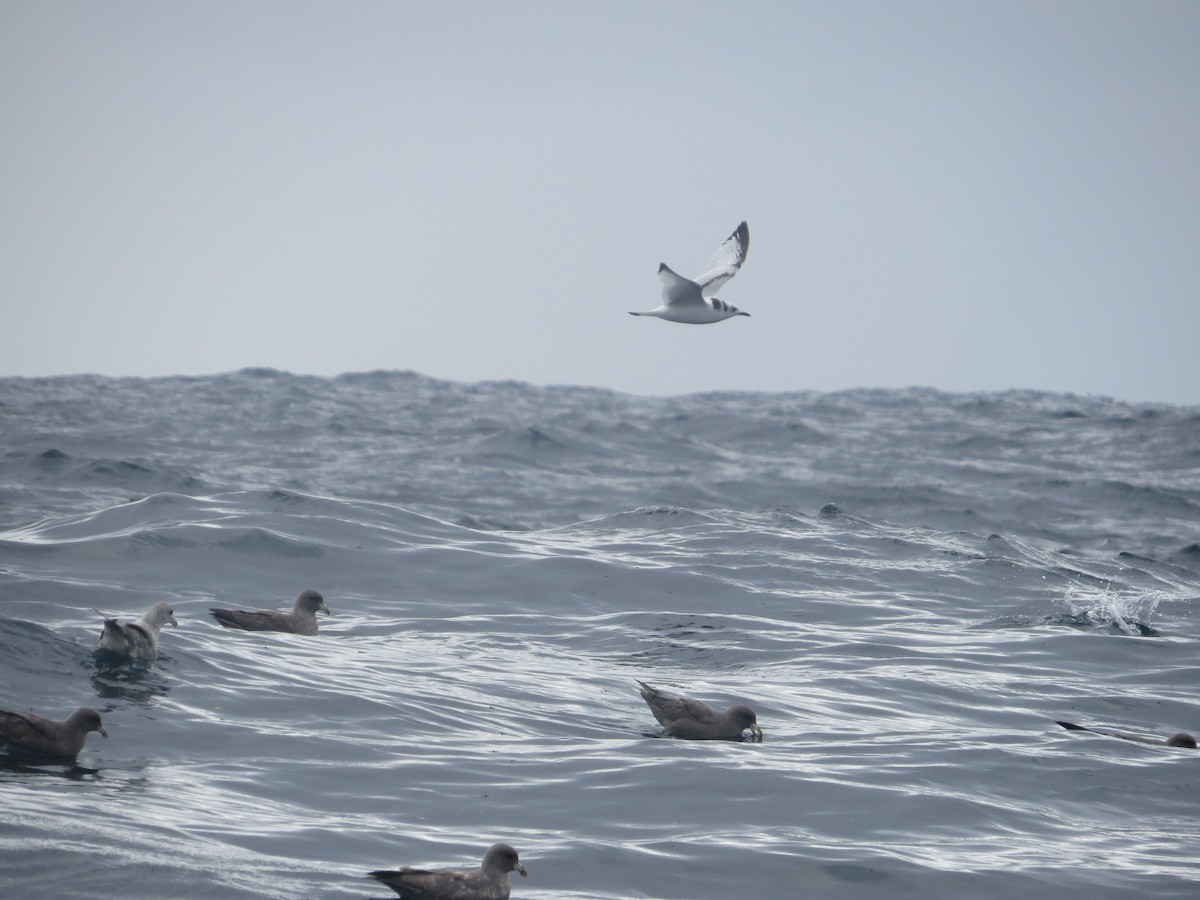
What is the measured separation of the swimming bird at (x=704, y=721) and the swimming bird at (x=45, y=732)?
4.14 metres

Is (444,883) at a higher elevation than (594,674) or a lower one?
lower

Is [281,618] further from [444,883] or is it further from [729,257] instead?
[729,257]

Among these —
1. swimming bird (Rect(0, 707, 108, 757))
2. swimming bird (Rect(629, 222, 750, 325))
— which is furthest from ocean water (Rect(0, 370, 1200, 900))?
swimming bird (Rect(629, 222, 750, 325))

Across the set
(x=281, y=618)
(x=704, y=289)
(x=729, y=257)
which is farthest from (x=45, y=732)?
(x=729, y=257)

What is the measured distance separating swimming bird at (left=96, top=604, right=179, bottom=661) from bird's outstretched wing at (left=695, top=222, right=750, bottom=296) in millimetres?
11393

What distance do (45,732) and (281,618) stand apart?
4494 millimetres

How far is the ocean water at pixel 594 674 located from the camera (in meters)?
7.33

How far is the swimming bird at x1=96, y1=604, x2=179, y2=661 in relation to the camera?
969 centimetres

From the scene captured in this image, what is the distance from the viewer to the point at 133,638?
9.82 m

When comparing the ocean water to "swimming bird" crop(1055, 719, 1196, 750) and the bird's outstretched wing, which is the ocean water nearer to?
"swimming bird" crop(1055, 719, 1196, 750)

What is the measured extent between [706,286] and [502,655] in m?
8.67

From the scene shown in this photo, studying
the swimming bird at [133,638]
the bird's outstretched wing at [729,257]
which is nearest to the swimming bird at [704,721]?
the swimming bird at [133,638]

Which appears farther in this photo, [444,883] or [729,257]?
[729,257]

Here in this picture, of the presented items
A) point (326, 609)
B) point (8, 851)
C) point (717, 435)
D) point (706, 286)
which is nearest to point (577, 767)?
point (8, 851)
